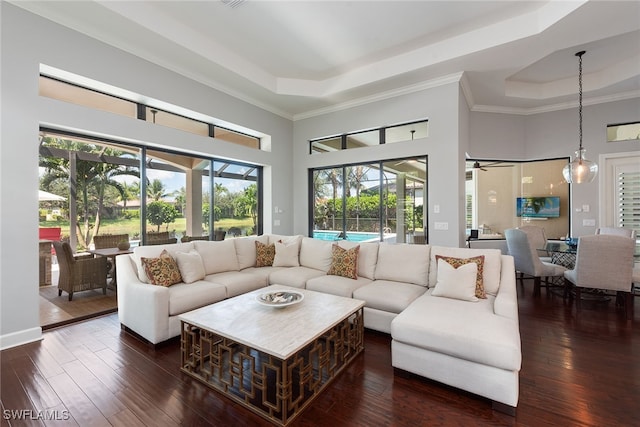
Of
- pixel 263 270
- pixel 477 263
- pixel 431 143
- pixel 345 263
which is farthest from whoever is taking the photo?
pixel 431 143

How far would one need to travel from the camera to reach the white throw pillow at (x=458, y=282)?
275cm

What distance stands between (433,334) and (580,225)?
5.34m

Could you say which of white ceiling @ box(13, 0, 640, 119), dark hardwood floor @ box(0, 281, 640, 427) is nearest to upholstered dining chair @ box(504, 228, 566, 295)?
dark hardwood floor @ box(0, 281, 640, 427)

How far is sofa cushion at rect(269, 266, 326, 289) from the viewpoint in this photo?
12.2ft

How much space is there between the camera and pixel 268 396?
2.05 m

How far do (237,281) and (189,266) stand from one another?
615 millimetres

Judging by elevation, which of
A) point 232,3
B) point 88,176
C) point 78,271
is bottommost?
point 78,271

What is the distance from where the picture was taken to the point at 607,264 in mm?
3561

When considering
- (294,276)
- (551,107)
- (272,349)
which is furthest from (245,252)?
(551,107)

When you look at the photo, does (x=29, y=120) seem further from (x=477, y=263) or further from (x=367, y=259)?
(x=477, y=263)

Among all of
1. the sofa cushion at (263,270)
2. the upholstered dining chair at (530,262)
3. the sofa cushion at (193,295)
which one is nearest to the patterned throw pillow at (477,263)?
the upholstered dining chair at (530,262)

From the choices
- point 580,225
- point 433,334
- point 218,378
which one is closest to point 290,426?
point 218,378

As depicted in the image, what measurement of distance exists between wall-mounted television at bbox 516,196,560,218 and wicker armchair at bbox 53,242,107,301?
328 inches

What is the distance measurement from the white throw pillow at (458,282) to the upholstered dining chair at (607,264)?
202 cm
